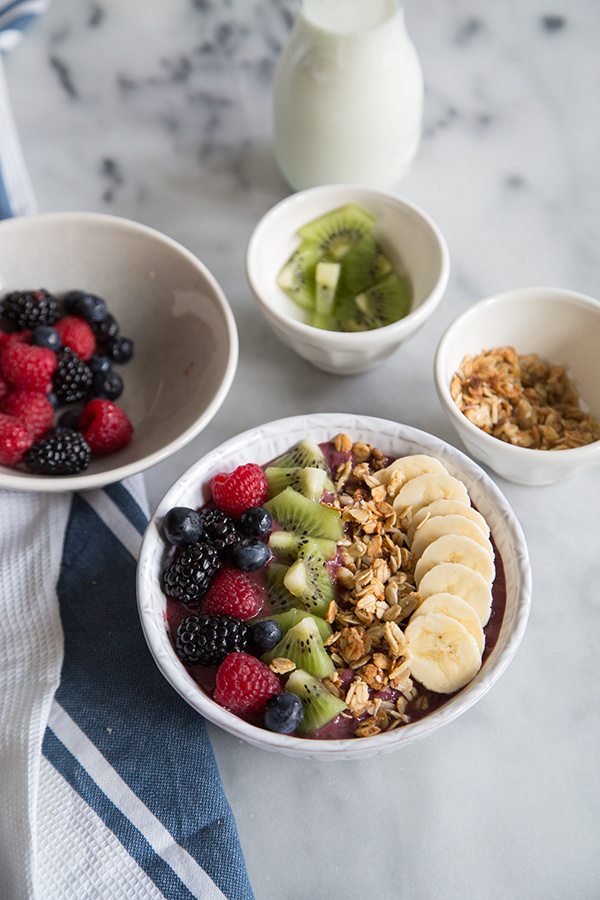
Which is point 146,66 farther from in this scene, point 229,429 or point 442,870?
point 442,870

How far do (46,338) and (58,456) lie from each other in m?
0.21

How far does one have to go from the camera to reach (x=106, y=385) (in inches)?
52.7

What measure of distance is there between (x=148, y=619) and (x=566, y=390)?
673 millimetres

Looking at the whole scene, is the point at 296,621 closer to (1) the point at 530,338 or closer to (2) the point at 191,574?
(2) the point at 191,574

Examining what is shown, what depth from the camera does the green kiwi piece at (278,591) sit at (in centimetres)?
105

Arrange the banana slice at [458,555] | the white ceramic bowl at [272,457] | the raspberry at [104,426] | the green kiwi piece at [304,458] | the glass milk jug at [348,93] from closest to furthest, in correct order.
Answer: the white ceramic bowl at [272,457], the banana slice at [458,555], the green kiwi piece at [304,458], the raspberry at [104,426], the glass milk jug at [348,93]

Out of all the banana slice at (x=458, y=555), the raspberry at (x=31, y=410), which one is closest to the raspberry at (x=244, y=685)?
the banana slice at (x=458, y=555)

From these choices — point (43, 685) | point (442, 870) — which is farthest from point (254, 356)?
point (442, 870)

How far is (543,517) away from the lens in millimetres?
1234

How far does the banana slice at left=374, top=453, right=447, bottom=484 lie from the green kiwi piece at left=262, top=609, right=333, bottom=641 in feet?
0.69

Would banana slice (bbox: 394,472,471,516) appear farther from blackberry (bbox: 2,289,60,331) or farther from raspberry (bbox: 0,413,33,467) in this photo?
blackberry (bbox: 2,289,60,331)

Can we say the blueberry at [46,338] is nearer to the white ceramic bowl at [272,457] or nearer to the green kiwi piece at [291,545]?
the white ceramic bowl at [272,457]

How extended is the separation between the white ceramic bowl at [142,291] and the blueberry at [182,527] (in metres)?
0.24

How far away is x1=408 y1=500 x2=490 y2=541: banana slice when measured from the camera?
3.51ft
